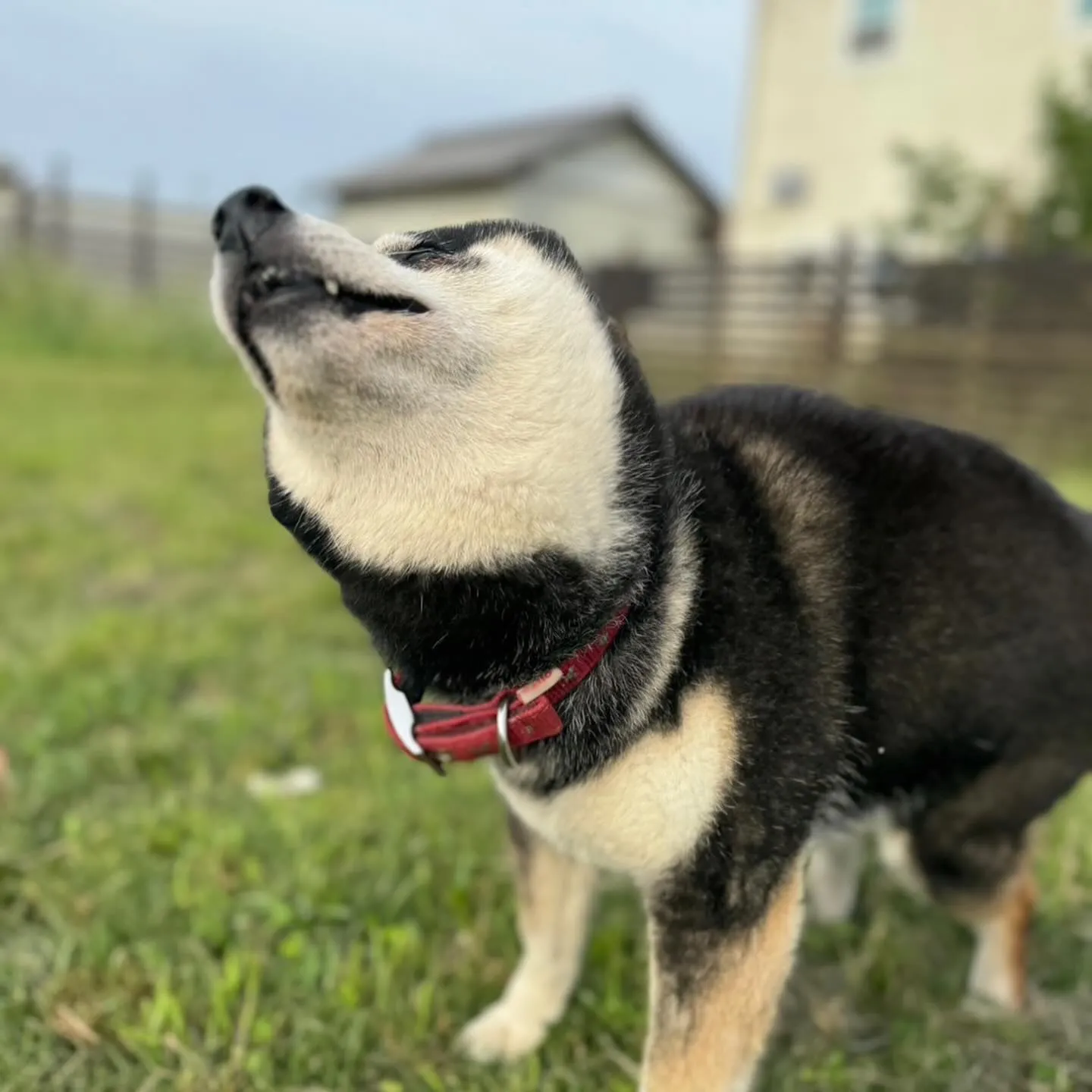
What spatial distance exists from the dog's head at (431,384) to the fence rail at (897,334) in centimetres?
640

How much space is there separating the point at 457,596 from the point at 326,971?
3.81 feet

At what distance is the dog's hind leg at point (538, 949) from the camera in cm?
213

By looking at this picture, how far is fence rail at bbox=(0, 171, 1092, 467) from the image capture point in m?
8.73

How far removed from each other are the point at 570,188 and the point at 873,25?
11749mm

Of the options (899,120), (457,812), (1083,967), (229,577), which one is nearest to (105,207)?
(899,120)

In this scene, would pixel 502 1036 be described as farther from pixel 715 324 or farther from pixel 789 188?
pixel 789 188

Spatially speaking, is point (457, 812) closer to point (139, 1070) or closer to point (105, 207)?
point (139, 1070)

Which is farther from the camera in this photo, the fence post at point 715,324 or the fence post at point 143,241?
the fence post at point 143,241

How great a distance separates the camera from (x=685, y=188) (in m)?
25.8

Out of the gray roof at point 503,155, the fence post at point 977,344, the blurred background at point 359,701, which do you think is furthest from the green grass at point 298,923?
the gray roof at point 503,155

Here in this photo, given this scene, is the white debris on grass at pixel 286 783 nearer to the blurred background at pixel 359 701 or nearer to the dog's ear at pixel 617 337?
the blurred background at pixel 359 701

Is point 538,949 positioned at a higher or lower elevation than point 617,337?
lower

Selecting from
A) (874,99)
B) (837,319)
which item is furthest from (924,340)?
(874,99)

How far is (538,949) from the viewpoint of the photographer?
2186 millimetres
